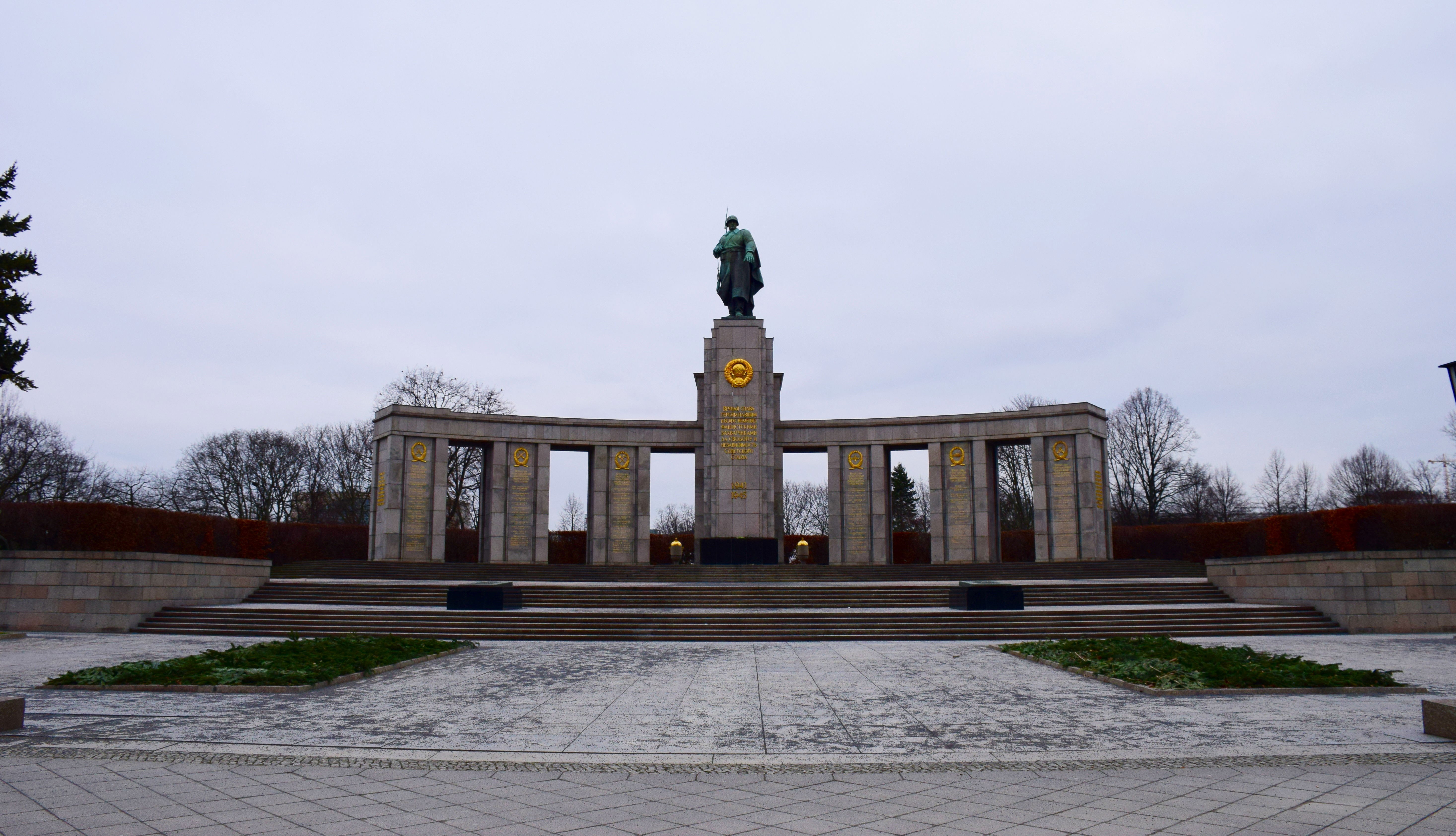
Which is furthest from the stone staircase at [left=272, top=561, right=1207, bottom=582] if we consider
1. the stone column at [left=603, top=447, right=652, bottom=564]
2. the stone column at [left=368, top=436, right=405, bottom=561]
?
the stone column at [left=603, top=447, right=652, bottom=564]

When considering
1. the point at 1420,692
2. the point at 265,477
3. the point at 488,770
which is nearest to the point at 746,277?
the point at 1420,692

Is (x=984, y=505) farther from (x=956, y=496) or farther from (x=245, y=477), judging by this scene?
(x=245, y=477)

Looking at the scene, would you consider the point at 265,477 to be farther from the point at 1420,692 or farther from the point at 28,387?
the point at 1420,692

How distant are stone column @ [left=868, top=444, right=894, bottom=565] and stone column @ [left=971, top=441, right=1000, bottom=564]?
3435mm

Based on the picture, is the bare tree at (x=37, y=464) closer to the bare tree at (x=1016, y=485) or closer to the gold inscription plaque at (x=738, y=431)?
the gold inscription plaque at (x=738, y=431)

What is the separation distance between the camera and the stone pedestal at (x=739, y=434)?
3484 cm

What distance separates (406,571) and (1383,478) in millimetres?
65578

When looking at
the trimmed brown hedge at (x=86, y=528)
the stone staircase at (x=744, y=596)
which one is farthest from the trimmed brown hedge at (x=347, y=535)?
the stone staircase at (x=744, y=596)

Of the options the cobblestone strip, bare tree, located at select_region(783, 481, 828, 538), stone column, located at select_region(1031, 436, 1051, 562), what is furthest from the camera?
bare tree, located at select_region(783, 481, 828, 538)

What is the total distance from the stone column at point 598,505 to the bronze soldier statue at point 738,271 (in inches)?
321

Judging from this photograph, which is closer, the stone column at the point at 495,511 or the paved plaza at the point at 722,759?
the paved plaza at the point at 722,759

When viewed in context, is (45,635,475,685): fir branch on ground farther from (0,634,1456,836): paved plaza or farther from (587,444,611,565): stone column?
(587,444,611,565): stone column

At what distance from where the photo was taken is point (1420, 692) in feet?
36.6

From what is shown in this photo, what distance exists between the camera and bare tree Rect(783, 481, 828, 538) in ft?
291
